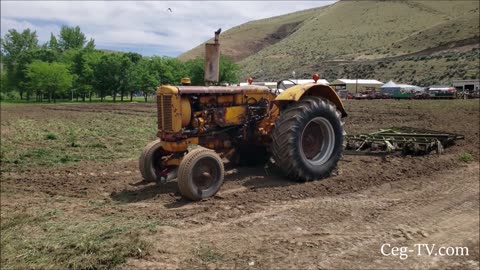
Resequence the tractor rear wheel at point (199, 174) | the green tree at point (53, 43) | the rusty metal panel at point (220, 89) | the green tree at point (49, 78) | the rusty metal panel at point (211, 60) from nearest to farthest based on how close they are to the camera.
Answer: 1. the tractor rear wheel at point (199, 174)
2. the rusty metal panel at point (220, 89)
3. the rusty metal panel at point (211, 60)
4. the green tree at point (49, 78)
5. the green tree at point (53, 43)

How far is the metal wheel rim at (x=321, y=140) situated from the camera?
8086 mm

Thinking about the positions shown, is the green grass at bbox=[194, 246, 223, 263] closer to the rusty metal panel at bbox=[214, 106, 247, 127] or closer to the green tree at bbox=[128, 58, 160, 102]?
the rusty metal panel at bbox=[214, 106, 247, 127]

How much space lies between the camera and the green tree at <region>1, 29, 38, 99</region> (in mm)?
71875

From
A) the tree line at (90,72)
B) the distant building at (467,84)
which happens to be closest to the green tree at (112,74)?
the tree line at (90,72)

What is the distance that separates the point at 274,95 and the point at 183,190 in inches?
114

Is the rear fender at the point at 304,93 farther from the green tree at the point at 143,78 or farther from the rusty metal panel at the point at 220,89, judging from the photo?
the green tree at the point at 143,78

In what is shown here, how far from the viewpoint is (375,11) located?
217 ft

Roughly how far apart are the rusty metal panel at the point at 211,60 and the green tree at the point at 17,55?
6923 cm

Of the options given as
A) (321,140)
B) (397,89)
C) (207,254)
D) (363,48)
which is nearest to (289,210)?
(207,254)

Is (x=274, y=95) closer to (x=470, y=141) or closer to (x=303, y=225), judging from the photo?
(x=303, y=225)

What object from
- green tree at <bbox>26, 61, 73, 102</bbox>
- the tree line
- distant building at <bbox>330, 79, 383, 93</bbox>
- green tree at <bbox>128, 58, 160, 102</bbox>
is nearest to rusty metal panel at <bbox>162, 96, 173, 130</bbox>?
the tree line

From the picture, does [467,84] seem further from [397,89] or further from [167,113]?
[167,113]

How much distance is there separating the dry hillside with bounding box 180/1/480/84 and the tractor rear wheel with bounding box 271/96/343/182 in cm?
3735

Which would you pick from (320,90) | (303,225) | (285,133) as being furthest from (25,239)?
(320,90)
